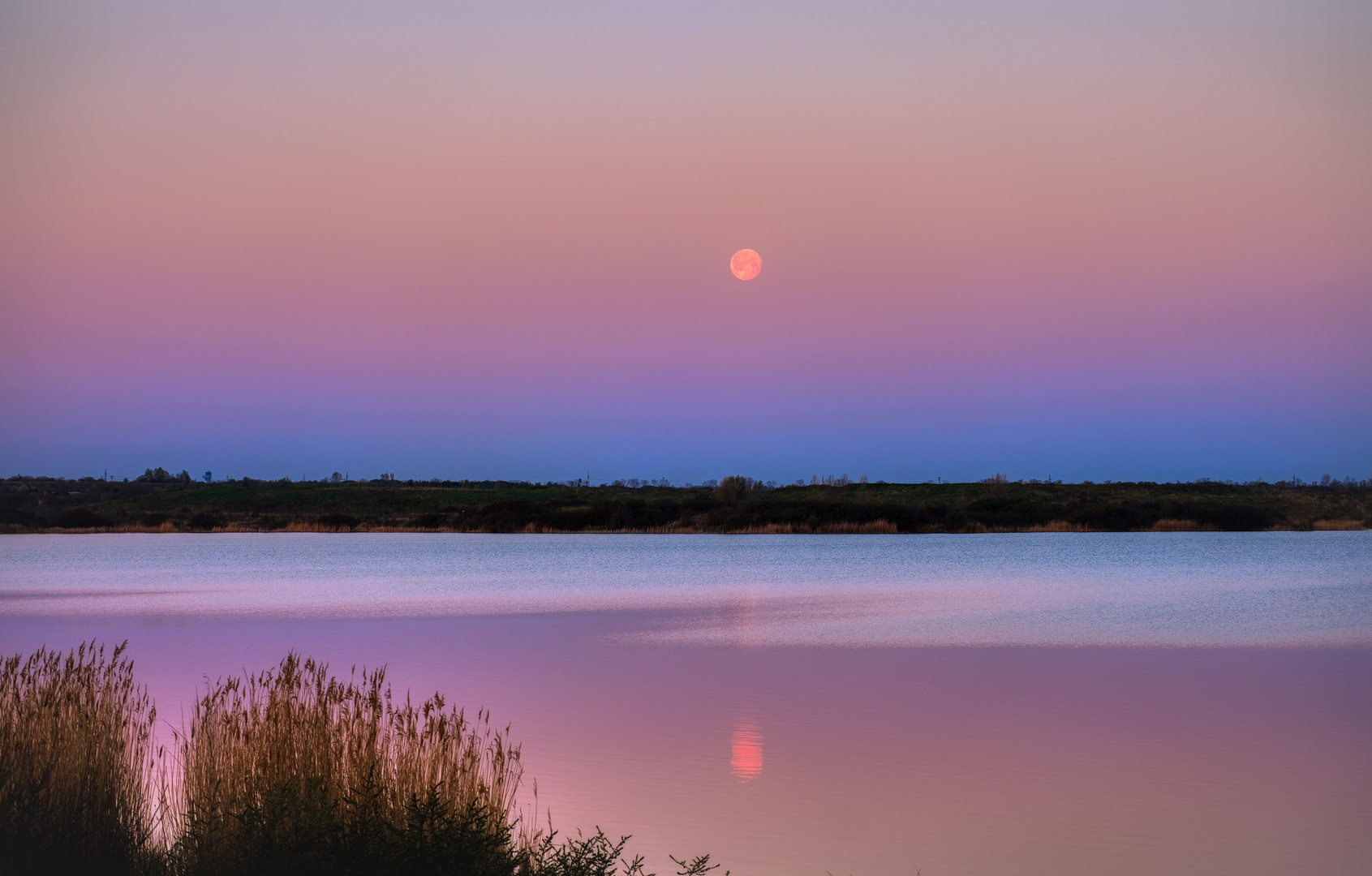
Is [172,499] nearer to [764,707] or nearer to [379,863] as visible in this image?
[764,707]

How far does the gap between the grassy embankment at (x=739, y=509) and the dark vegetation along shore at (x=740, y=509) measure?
13cm

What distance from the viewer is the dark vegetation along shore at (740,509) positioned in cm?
7062

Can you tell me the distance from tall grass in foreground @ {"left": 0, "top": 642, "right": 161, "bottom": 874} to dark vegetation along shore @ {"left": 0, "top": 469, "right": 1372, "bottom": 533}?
2371 inches

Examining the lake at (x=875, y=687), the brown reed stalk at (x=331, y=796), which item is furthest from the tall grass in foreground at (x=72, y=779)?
the lake at (x=875, y=687)

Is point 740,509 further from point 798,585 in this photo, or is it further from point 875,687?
point 875,687

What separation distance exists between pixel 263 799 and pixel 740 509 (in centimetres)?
6842

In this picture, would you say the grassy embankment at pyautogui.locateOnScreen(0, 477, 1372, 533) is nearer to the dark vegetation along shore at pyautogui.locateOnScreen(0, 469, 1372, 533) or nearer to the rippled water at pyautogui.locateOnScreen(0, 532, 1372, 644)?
the dark vegetation along shore at pyautogui.locateOnScreen(0, 469, 1372, 533)

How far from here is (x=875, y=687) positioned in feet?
53.0

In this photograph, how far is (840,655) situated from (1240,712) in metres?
6.37

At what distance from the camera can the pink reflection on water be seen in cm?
1120

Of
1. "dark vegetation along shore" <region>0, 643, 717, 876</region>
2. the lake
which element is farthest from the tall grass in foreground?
the lake

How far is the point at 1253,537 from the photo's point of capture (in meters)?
58.3

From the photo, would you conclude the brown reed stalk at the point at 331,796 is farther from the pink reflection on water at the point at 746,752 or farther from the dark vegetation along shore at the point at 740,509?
the dark vegetation along shore at the point at 740,509

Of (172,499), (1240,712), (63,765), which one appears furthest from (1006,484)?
(63,765)
